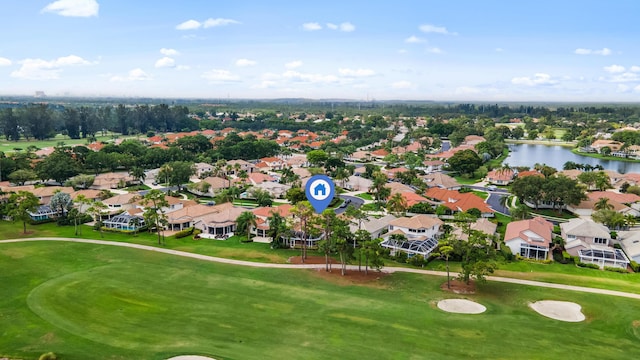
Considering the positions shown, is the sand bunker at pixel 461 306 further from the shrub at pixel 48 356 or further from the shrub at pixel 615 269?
the shrub at pixel 48 356

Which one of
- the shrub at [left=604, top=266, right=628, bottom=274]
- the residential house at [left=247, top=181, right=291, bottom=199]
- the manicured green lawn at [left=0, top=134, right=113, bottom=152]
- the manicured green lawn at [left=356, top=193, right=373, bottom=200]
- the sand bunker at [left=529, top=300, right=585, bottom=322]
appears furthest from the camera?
the manicured green lawn at [left=0, top=134, right=113, bottom=152]

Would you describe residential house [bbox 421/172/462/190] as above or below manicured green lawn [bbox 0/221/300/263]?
above

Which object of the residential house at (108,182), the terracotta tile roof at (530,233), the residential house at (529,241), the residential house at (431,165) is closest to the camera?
the residential house at (529,241)

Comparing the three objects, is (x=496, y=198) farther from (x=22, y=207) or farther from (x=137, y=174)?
(x=22, y=207)

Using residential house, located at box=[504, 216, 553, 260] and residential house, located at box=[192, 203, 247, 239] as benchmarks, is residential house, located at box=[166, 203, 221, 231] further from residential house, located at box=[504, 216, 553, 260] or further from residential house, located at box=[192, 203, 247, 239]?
residential house, located at box=[504, 216, 553, 260]

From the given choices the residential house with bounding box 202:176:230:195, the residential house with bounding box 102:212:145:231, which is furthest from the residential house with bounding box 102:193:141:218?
the residential house with bounding box 202:176:230:195

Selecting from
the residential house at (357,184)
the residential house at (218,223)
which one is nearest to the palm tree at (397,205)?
the residential house at (218,223)

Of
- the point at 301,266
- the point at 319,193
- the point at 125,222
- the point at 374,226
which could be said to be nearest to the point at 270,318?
the point at 301,266
